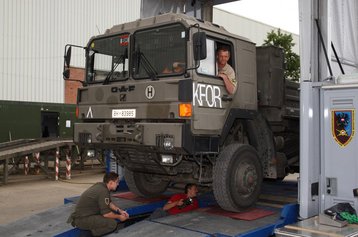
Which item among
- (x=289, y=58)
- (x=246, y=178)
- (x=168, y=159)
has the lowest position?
(x=246, y=178)

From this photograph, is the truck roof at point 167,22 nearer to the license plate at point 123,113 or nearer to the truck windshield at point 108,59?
the truck windshield at point 108,59

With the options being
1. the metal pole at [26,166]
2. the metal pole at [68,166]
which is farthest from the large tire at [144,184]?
the metal pole at [26,166]

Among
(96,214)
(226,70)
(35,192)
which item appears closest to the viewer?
(96,214)

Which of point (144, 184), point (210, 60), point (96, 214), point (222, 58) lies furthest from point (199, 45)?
point (144, 184)

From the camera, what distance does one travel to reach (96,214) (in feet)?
17.1

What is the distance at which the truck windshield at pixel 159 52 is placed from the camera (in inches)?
208

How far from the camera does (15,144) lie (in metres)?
13.3

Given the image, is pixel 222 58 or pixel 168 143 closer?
pixel 168 143

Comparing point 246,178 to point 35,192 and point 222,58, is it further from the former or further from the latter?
point 35,192

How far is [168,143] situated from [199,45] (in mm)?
1199

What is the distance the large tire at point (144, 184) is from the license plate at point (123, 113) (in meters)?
1.33

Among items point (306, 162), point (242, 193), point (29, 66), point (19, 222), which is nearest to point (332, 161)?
point (306, 162)

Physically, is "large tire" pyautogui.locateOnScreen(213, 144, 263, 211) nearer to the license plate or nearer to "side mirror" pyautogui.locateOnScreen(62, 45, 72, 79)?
the license plate

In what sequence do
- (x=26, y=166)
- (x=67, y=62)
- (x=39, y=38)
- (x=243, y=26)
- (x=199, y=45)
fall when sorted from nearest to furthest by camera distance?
(x=199, y=45) < (x=67, y=62) < (x=26, y=166) < (x=39, y=38) < (x=243, y=26)
